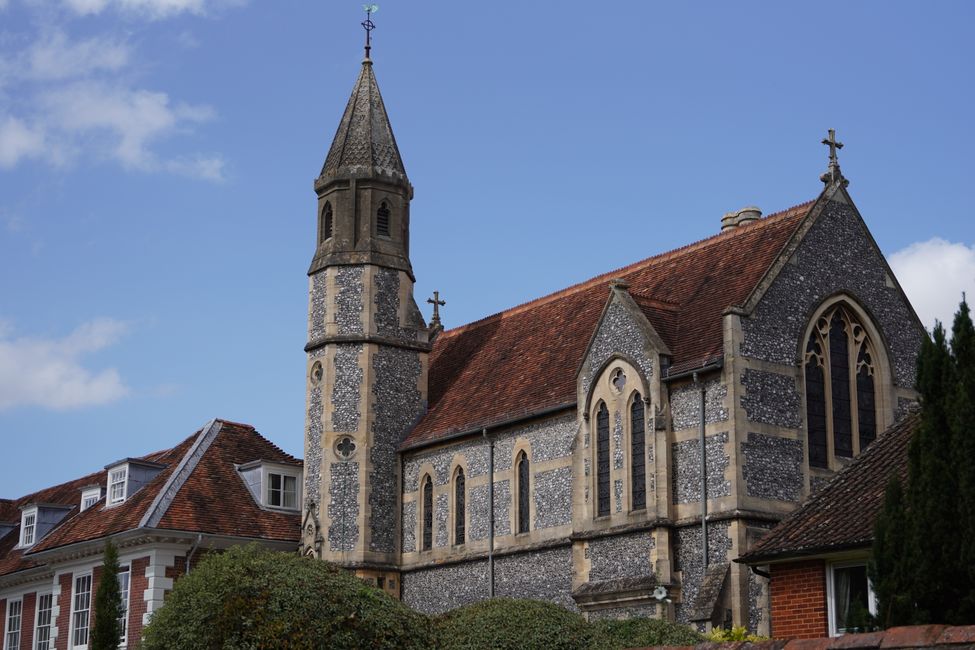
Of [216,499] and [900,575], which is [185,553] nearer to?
[216,499]

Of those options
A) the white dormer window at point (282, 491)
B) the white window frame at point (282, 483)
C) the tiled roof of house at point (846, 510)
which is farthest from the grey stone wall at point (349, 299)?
the tiled roof of house at point (846, 510)

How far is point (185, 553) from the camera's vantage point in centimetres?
3706

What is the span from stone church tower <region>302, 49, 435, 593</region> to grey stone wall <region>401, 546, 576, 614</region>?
40.3 inches

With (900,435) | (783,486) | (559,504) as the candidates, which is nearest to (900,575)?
(900,435)

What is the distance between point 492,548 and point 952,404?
19.6 m

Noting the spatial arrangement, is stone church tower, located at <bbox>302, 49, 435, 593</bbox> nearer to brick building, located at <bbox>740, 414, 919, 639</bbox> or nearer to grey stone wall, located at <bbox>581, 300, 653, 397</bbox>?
grey stone wall, located at <bbox>581, 300, 653, 397</bbox>

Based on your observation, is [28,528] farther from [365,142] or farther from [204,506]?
A: [365,142]

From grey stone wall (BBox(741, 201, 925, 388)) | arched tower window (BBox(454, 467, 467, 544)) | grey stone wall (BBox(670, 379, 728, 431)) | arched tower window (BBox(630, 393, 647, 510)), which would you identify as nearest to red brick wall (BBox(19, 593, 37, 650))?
arched tower window (BBox(454, 467, 467, 544))

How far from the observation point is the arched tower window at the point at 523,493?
110 feet

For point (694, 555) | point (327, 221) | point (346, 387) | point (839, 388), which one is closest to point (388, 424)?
point (346, 387)

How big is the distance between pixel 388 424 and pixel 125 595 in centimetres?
816

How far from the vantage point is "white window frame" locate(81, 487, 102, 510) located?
4244cm

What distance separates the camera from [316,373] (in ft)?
126

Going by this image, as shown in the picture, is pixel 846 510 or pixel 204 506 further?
pixel 204 506
